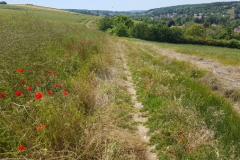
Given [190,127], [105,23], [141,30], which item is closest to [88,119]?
[190,127]

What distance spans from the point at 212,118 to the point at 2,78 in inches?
158

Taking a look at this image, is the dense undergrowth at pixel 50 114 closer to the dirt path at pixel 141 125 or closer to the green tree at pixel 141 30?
the dirt path at pixel 141 125

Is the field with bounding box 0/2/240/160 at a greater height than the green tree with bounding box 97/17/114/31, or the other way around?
the green tree with bounding box 97/17/114/31

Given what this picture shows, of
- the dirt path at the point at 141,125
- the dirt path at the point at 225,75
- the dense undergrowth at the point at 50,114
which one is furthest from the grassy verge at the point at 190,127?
the dirt path at the point at 225,75

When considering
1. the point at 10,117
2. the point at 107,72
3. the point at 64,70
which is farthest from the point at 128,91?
the point at 10,117

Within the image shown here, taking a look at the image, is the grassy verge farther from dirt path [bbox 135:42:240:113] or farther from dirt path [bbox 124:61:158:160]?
dirt path [bbox 135:42:240:113]

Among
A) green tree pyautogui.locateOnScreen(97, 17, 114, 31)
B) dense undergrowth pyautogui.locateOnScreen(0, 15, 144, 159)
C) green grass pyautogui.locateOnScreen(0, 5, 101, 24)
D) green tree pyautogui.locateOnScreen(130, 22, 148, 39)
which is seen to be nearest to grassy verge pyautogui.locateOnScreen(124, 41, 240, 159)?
dense undergrowth pyautogui.locateOnScreen(0, 15, 144, 159)

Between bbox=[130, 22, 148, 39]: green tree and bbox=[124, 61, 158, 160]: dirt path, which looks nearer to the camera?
bbox=[124, 61, 158, 160]: dirt path

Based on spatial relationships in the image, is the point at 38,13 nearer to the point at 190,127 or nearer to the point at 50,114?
the point at 50,114

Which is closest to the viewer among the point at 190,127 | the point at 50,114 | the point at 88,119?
the point at 50,114

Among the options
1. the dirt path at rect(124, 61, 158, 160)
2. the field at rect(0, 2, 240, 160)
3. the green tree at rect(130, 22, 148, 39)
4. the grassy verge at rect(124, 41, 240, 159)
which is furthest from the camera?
the green tree at rect(130, 22, 148, 39)

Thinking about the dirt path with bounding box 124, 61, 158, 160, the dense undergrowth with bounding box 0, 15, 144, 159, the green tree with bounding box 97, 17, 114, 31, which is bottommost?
the dirt path with bounding box 124, 61, 158, 160

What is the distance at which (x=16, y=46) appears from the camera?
3584mm

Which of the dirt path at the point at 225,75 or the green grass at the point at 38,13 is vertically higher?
the green grass at the point at 38,13
